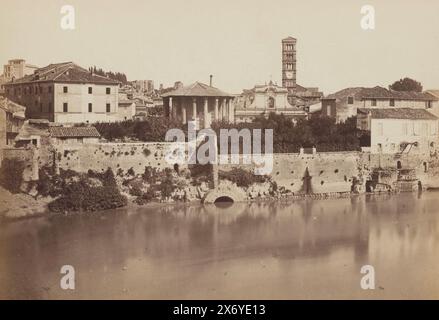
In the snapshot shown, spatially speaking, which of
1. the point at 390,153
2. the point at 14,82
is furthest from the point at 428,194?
the point at 14,82

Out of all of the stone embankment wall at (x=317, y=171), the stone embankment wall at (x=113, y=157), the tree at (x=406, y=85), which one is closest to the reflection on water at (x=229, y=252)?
the stone embankment wall at (x=317, y=171)

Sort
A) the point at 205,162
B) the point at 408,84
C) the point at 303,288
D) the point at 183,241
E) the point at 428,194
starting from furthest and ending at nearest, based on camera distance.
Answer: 1. the point at 408,84
2. the point at 428,194
3. the point at 205,162
4. the point at 183,241
5. the point at 303,288

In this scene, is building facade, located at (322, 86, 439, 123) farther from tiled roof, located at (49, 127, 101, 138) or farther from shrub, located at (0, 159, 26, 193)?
shrub, located at (0, 159, 26, 193)

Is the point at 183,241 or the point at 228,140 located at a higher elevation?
the point at 228,140

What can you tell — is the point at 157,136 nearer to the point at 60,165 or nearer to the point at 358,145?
the point at 60,165

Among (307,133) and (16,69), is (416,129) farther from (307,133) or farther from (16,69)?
(16,69)

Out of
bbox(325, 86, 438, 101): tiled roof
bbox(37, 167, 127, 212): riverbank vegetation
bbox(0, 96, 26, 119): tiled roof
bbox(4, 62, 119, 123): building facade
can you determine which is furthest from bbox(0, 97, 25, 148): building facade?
bbox(325, 86, 438, 101): tiled roof
